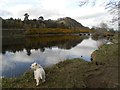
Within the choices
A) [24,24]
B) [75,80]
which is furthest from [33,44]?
[24,24]

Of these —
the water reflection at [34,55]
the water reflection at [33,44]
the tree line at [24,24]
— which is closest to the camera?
the water reflection at [34,55]

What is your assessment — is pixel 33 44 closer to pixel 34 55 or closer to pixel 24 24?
pixel 34 55

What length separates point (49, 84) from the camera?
10.3 meters

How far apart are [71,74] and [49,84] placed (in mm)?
2133

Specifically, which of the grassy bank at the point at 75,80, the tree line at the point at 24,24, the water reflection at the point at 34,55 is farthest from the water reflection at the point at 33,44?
the tree line at the point at 24,24

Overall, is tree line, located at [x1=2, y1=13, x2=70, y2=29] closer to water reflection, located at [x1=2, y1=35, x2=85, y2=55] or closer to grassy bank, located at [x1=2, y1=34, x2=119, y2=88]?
water reflection, located at [x1=2, y1=35, x2=85, y2=55]

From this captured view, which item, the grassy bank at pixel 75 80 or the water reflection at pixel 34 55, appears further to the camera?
the water reflection at pixel 34 55

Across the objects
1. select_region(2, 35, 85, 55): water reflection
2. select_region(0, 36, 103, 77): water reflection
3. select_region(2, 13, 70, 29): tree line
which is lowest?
select_region(0, 36, 103, 77): water reflection

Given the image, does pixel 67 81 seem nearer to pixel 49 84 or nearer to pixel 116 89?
pixel 49 84

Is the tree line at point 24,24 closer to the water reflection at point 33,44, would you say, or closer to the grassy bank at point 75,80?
the water reflection at point 33,44

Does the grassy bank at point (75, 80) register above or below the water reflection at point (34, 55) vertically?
above

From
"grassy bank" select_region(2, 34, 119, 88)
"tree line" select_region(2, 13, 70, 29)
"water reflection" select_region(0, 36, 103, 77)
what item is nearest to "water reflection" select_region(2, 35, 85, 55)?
"water reflection" select_region(0, 36, 103, 77)

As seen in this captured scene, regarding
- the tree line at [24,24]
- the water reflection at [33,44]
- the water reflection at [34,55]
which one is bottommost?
the water reflection at [34,55]

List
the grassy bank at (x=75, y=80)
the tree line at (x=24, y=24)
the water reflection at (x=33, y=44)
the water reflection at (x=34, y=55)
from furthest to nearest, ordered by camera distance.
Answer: the tree line at (x=24, y=24)
the water reflection at (x=33, y=44)
the water reflection at (x=34, y=55)
the grassy bank at (x=75, y=80)
